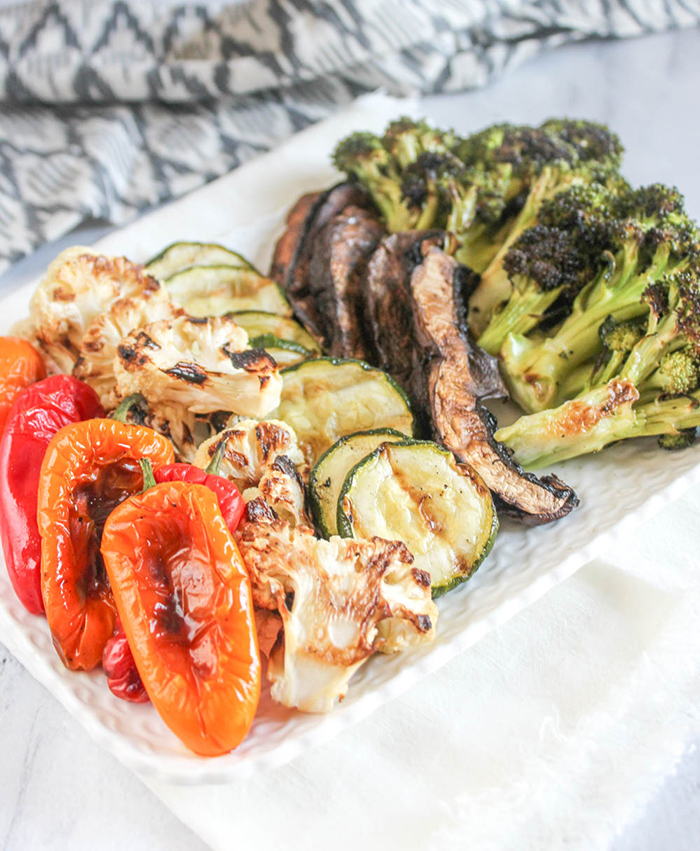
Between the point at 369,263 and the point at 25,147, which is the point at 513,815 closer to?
the point at 369,263

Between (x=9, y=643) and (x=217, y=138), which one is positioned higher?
(x=217, y=138)

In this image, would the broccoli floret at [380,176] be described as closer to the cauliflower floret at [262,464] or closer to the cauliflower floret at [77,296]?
the cauliflower floret at [77,296]

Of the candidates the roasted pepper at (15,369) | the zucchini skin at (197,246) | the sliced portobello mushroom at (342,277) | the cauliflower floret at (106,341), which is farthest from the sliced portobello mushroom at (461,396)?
the roasted pepper at (15,369)

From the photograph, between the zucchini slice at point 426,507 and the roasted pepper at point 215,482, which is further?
the zucchini slice at point 426,507

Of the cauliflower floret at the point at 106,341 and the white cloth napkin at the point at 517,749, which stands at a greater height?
the cauliflower floret at the point at 106,341

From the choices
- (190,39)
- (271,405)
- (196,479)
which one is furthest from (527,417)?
(190,39)

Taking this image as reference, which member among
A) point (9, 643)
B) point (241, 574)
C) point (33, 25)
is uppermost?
point (33, 25)

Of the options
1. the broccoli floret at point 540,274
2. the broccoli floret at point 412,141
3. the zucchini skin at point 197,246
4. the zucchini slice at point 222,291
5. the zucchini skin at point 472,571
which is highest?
the broccoli floret at point 412,141
